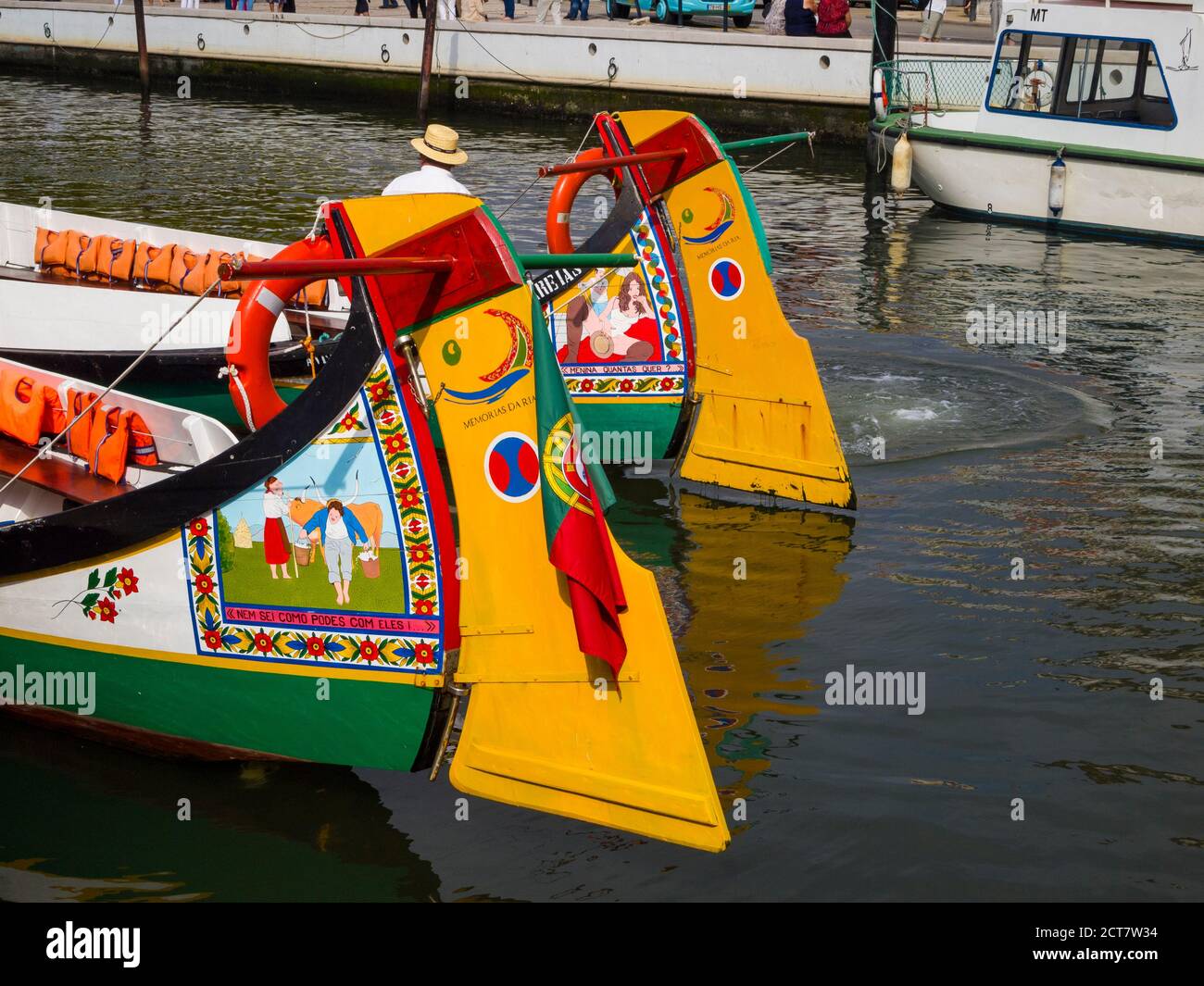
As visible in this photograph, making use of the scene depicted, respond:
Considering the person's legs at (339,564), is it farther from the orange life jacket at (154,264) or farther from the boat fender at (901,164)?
the boat fender at (901,164)

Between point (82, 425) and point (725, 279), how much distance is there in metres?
4.06

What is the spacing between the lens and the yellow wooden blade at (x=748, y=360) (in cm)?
938

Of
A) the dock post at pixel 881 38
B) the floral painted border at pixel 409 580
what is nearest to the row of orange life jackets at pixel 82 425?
the floral painted border at pixel 409 580

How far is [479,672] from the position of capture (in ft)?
19.4

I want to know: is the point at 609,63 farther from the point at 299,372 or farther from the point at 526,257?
the point at 526,257

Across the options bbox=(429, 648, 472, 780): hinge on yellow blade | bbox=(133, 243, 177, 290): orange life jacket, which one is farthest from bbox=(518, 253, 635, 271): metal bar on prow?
bbox=(133, 243, 177, 290): orange life jacket

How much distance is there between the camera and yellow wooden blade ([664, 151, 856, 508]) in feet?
30.8

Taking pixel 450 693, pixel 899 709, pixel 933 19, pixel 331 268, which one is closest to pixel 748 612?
pixel 899 709

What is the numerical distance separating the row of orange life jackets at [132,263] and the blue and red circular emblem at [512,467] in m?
5.80

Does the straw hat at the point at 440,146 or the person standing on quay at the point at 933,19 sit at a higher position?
the person standing on quay at the point at 933,19
